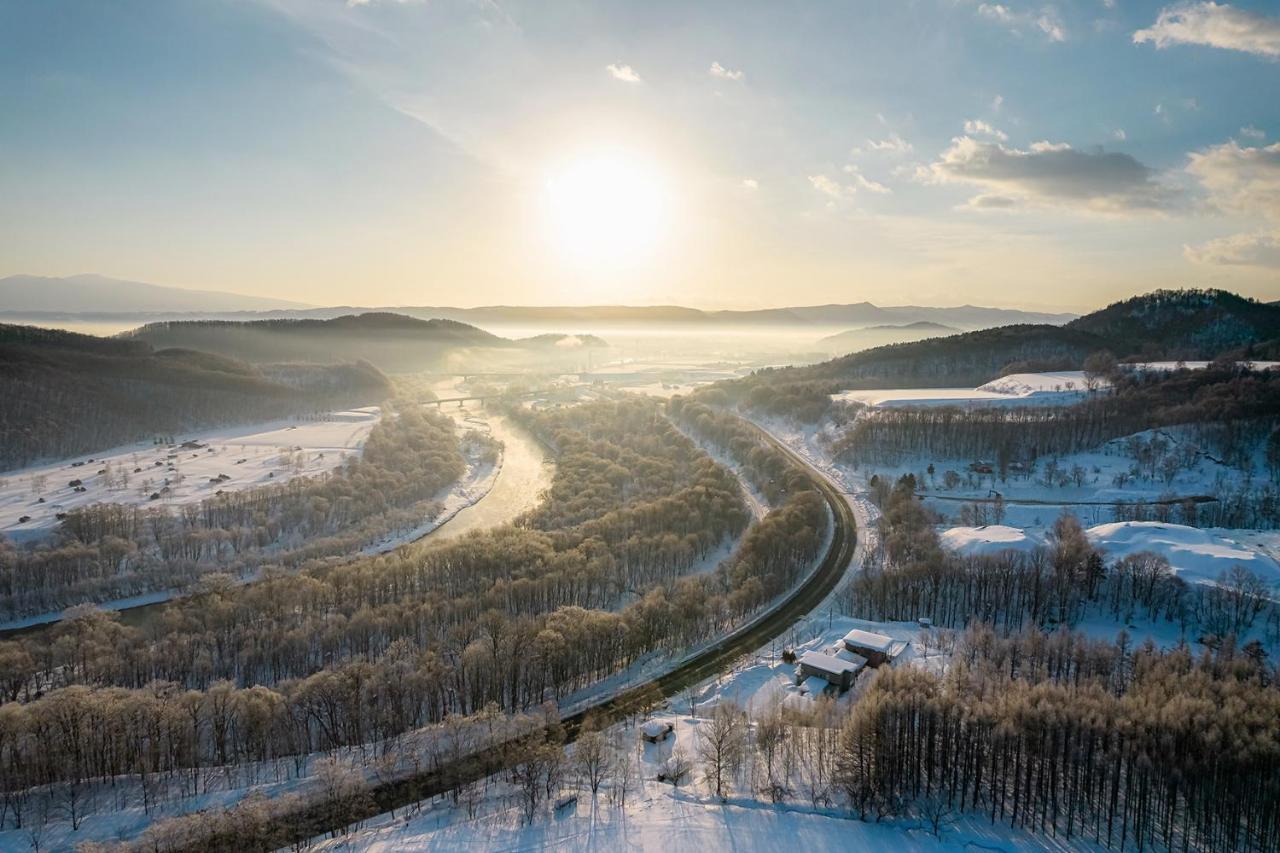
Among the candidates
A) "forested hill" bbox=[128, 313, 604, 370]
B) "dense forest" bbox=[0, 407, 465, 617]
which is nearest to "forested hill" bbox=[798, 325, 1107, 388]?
"dense forest" bbox=[0, 407, 465, 617]

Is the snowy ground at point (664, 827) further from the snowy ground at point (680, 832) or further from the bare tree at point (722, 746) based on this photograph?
the bare tree at point (722, 746)

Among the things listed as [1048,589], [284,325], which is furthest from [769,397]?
[284,325]

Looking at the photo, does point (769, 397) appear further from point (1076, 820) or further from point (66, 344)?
point (66, 344)

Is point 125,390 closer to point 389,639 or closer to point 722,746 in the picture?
point 389,639

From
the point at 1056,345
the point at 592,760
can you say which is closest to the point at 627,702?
the point at 592,760

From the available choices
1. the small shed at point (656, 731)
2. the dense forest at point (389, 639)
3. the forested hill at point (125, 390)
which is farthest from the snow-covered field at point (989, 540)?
the forested hill at point (125, 390)

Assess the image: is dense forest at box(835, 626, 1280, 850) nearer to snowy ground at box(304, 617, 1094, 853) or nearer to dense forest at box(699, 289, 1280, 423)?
snowy ground at box(304, 617, 1094, 853)
